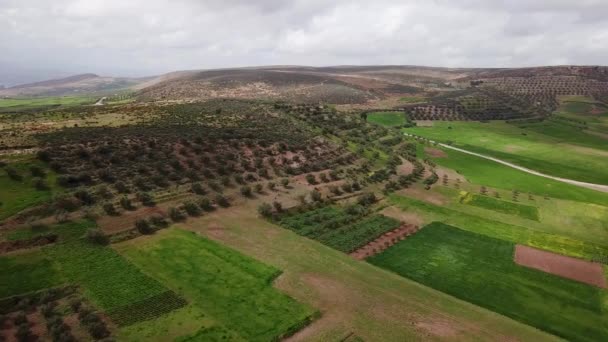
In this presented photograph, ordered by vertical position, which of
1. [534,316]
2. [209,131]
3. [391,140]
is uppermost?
[209,131]

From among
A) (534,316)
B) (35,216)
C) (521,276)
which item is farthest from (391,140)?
(35,216)

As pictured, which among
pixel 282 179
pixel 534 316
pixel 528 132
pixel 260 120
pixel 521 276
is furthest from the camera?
pixel 528 132

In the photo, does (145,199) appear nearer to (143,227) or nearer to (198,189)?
(143,227)

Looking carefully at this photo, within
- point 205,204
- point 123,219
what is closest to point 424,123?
point 205,204

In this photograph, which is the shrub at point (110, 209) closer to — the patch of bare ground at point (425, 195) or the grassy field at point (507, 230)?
the grassy field at point (507, 230)

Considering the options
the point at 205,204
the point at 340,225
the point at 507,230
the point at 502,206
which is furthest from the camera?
the point at 502,206

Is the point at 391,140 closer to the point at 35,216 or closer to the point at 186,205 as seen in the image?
the point at 186,205
